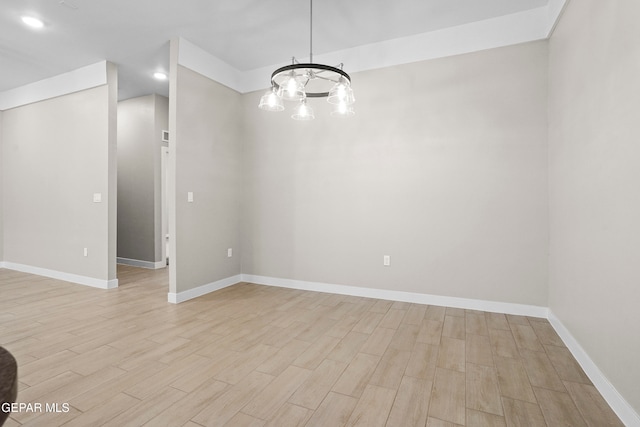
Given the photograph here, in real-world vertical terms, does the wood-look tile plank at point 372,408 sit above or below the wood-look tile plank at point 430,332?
below

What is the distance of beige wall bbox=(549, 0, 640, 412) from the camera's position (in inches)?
66.7

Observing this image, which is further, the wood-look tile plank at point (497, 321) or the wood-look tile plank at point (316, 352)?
the wood-look tile plank at point (497, 321)

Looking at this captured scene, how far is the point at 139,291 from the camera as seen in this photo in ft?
13.7

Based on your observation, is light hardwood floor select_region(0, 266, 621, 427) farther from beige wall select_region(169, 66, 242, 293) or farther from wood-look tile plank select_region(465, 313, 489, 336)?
beige wall select_region(169, 66, 242, 293)

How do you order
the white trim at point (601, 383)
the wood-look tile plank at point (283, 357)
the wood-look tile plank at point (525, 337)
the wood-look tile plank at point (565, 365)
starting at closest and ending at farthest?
the white trim at point (601, 383) < the wood-look tile plank at point (565, 365) < the wood-look tile plank at point (283, 357) < the wood-look tile plank at point (525, 337)

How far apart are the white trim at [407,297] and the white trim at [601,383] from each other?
1.60 feet

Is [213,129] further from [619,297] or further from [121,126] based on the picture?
[619,297]

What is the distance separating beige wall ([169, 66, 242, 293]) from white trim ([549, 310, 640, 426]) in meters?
3.72

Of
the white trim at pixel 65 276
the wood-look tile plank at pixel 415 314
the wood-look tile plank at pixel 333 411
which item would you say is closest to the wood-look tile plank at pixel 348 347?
the wood-look tile plank at pixel 333 411

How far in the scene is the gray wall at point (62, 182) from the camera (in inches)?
172

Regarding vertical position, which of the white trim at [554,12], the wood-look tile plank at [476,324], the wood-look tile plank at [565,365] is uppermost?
the white trim at [554,12]

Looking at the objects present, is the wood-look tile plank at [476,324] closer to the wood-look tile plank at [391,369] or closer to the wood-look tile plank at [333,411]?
the wood-look tile plank at [391,369]

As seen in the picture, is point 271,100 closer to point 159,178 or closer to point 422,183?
point 422,183

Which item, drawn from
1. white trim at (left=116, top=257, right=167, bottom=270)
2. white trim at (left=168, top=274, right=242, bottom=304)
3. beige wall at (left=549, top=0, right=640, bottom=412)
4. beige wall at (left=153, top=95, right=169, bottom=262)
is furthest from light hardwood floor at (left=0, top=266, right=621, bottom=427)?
beige wall at (left=153, top=95, right=169, bottom=262)
